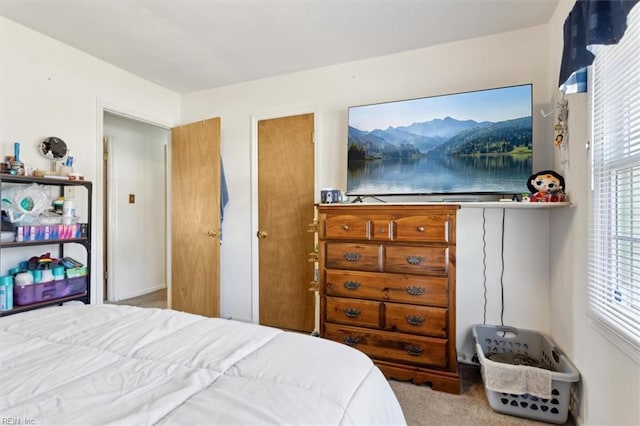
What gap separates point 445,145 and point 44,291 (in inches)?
117

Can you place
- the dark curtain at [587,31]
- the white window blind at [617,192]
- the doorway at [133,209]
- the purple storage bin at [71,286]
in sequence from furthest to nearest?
the doorway at [133,209] → the purple storage bin at [71,286] → the white window blind at [617,192] → the dark curtain at [587,31]

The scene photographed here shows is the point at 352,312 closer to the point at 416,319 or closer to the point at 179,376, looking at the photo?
the point at 416,319

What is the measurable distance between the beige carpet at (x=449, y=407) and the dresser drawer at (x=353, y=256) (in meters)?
0.80

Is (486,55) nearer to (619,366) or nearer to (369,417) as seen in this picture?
(619,366)

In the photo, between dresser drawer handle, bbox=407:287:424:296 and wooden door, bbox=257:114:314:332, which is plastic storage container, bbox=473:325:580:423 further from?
wooden door, bbox=257:114:314:332

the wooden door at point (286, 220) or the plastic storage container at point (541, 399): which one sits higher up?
the wooden door at point (286, 220)

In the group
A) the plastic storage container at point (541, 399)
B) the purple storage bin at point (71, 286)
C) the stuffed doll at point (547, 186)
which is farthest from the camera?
the purple storage bin at point (71, 286)

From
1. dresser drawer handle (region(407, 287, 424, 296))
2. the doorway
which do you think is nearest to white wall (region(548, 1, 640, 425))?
dresser drawer handle (region(407, 287, 424, 296))

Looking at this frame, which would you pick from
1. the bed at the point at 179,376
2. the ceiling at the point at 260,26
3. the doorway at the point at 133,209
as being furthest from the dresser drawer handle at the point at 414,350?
the doorway at the point at 133,209

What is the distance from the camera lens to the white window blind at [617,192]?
4.00ft

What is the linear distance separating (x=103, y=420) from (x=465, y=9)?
8.72ft

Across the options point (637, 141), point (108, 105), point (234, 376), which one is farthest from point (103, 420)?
point (108, 105)

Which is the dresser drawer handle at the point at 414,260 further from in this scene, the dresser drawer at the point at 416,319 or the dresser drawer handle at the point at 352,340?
the dresser drawer handle at the point at 352,340

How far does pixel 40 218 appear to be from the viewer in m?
2.22
